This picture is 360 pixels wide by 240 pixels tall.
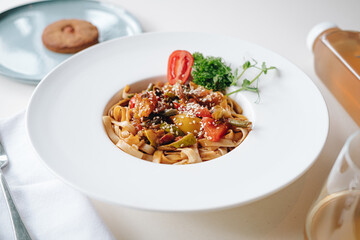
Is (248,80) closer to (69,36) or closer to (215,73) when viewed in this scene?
(215,73)

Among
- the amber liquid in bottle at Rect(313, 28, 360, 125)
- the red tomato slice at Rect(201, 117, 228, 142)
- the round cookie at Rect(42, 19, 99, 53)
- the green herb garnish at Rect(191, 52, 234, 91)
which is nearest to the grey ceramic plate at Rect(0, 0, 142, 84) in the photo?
the round cookie at Rect(42, 19, 99, 53)

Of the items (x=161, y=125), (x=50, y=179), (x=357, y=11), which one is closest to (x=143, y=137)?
(x=161, y=125)

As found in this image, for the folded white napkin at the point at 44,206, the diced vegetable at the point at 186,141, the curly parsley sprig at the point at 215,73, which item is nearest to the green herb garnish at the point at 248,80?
the curly parsley sprig at the point at 215,73

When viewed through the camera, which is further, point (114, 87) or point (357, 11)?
point (357, 11)

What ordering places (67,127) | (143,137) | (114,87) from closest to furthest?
(67,127) < (143,137) < (114,87)

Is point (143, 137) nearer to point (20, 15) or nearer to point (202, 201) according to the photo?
point (202, 201)

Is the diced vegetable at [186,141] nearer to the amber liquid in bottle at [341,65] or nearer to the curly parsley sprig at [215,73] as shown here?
the curly parsley sprig at [215,73]

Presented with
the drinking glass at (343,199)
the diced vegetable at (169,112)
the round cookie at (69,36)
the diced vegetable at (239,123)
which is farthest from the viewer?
the round cookie at (69,36)

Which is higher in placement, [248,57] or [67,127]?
[248,57]
